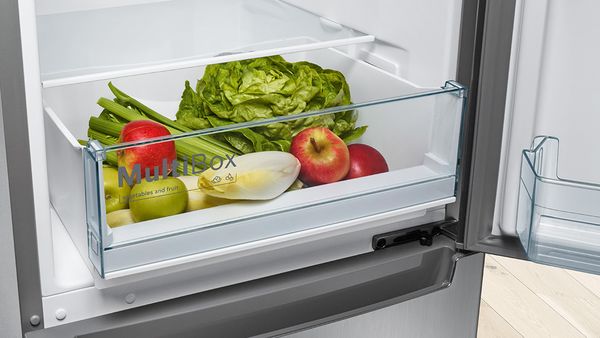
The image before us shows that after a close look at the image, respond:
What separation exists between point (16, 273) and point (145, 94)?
49 centimetres

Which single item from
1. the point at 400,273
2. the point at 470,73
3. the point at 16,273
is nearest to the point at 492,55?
the point at 470,73

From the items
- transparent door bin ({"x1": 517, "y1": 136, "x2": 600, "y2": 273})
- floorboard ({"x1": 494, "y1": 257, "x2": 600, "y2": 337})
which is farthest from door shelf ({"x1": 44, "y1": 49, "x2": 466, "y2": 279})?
floorboard ({"x1": 494, "y1": 257, "x2": 600, "y2": 337})

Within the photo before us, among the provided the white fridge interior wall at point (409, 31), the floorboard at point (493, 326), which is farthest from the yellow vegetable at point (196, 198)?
the floorboard at point (493, 326)

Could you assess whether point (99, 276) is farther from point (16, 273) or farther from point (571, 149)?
point (571, 149)

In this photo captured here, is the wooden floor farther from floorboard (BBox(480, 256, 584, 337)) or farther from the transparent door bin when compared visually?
the transparent door bin

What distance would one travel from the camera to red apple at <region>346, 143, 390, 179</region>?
1.25 metres

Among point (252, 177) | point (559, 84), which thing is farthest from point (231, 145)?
point (559, 84)

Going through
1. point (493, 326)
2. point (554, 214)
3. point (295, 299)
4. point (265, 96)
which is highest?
point (265, 96)

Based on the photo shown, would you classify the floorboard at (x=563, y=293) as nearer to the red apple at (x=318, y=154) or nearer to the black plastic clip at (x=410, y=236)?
the black plastic clip at (x=410, y=236)

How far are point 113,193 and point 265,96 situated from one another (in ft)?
0.98

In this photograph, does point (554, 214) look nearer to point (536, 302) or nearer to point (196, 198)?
point (196, 198)

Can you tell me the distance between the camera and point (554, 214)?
115 centimetres

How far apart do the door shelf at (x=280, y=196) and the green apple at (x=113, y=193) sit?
0.03 m

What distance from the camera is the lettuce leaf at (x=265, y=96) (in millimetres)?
1276
